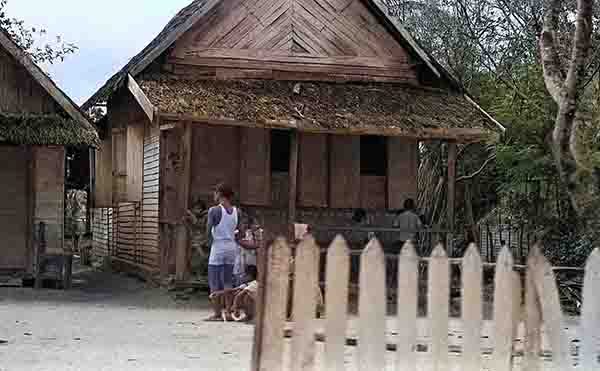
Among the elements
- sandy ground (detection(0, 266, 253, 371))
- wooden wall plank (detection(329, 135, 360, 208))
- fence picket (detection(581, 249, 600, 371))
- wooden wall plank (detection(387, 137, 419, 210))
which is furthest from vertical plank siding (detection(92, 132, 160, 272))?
fence picket (detection(581, 249, 600, 371))

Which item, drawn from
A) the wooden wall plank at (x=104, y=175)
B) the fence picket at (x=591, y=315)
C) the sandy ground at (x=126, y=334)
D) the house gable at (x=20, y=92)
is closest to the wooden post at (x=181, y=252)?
the sandy ground at (x=126, y=334)

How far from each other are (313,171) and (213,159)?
1.96 metres

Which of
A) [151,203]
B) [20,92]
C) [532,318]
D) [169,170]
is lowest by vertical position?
[532,318]

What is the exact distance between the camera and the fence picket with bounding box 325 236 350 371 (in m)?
5.56

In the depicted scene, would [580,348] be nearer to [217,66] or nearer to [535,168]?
[217,66]

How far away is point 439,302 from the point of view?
563cm

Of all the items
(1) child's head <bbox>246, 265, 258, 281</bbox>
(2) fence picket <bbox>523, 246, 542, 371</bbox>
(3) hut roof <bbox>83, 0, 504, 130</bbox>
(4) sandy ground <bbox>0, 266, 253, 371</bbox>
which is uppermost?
(3) hut roof <bbox>83, 0, 504, 130</bbox>

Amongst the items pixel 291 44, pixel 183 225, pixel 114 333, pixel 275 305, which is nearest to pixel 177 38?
pixel 291 44

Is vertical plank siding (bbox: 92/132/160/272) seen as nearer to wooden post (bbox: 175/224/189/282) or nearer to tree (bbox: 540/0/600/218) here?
wooden post (bbox: 175/224/189/282)

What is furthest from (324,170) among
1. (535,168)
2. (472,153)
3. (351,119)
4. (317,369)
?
(317,369)

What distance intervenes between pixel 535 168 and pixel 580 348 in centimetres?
1565

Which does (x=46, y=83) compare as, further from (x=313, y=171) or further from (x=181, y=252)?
(x=313, y=171)

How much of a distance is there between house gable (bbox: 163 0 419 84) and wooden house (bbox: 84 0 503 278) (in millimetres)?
19

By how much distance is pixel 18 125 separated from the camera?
16219 mm
